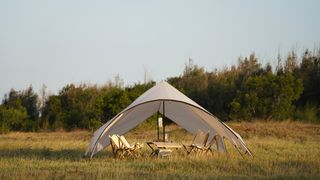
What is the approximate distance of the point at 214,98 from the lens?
3453 cm

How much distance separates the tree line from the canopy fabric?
41.1ft

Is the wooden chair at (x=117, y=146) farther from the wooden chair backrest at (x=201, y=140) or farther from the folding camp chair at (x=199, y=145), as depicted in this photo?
the wooden chair backrest at (x=201, y=140)

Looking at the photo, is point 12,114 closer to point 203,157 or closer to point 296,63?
point 296,63

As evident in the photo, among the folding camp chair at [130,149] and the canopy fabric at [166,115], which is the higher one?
the canopy fabric at [166,115]

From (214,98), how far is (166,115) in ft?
50.3

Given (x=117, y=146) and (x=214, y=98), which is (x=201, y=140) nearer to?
(x=117, y=146)

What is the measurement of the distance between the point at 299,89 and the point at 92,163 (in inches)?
764

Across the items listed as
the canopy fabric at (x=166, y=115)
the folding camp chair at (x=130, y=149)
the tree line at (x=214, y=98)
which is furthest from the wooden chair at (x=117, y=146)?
the tree line at (x=214, y=98)

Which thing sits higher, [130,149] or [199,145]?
[199,145]

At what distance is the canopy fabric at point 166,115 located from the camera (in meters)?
15.6

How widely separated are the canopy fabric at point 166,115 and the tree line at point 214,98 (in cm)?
1252

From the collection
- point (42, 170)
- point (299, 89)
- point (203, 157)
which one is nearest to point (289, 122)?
point (299, 89)

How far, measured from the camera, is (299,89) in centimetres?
3072

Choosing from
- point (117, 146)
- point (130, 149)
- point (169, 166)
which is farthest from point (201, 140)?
point (169, 166)
